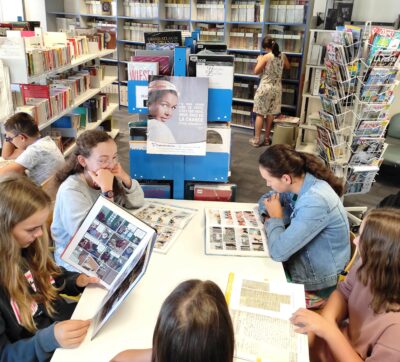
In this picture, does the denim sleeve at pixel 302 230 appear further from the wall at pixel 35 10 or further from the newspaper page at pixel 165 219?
the wall at pixel 35 10

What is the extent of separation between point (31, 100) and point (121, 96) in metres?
4.00

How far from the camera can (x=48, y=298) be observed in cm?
138

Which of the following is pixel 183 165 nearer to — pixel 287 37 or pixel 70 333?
pixel 70 333

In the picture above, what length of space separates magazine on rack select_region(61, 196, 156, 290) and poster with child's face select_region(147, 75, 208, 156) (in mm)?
964

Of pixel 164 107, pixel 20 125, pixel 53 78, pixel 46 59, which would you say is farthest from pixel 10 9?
pixel 164 107

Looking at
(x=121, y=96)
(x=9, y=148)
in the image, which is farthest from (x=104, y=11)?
(x=9, y=148)

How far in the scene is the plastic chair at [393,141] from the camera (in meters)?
4.36

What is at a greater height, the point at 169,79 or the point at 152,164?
the point at 169,79

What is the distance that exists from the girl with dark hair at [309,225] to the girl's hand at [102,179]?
2.35 feet

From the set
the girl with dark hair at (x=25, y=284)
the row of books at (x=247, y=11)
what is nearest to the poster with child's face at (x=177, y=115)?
the girl with dark hair at (x=25, y=284)

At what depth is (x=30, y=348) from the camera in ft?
3.86

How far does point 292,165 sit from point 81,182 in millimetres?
962

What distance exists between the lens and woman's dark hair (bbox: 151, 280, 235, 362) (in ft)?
2.47

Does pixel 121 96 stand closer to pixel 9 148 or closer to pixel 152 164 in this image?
pixel 9 148
